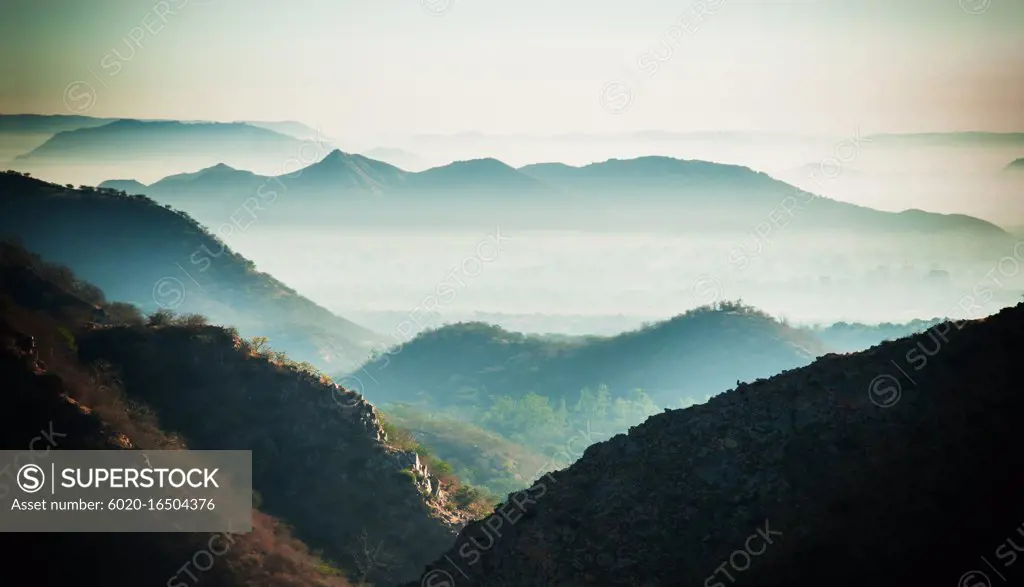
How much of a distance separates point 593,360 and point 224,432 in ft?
339

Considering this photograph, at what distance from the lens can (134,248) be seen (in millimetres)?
115312

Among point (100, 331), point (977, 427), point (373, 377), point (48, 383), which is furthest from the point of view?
point (373, 377)

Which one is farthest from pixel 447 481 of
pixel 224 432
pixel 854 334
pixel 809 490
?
pixel 854 334

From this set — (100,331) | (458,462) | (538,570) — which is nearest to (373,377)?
(458,462)

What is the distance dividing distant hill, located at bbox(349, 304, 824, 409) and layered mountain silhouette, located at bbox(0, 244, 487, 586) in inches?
3210

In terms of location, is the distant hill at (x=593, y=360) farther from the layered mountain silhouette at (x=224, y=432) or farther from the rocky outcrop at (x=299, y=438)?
the layered mountain silhouette at (x=224, y=432)

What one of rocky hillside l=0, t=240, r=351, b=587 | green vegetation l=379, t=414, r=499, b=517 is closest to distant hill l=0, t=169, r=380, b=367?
rocky hillside l=0, t=240, r=351, b=587

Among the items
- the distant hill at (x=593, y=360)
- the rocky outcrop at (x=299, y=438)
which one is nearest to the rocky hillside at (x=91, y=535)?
the rocky outcrop at (x=299, y=438)

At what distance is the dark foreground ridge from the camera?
21297 millimetres

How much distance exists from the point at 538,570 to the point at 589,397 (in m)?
105

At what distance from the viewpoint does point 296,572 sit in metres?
34.9

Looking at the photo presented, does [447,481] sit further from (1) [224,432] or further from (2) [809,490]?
(2) [809,490]

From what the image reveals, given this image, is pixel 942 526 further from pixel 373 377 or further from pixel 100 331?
pixel 373 377

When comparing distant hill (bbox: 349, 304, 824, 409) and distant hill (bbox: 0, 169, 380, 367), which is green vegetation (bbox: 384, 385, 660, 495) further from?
distant hill (bbox: 0, 169, 380, 367)
